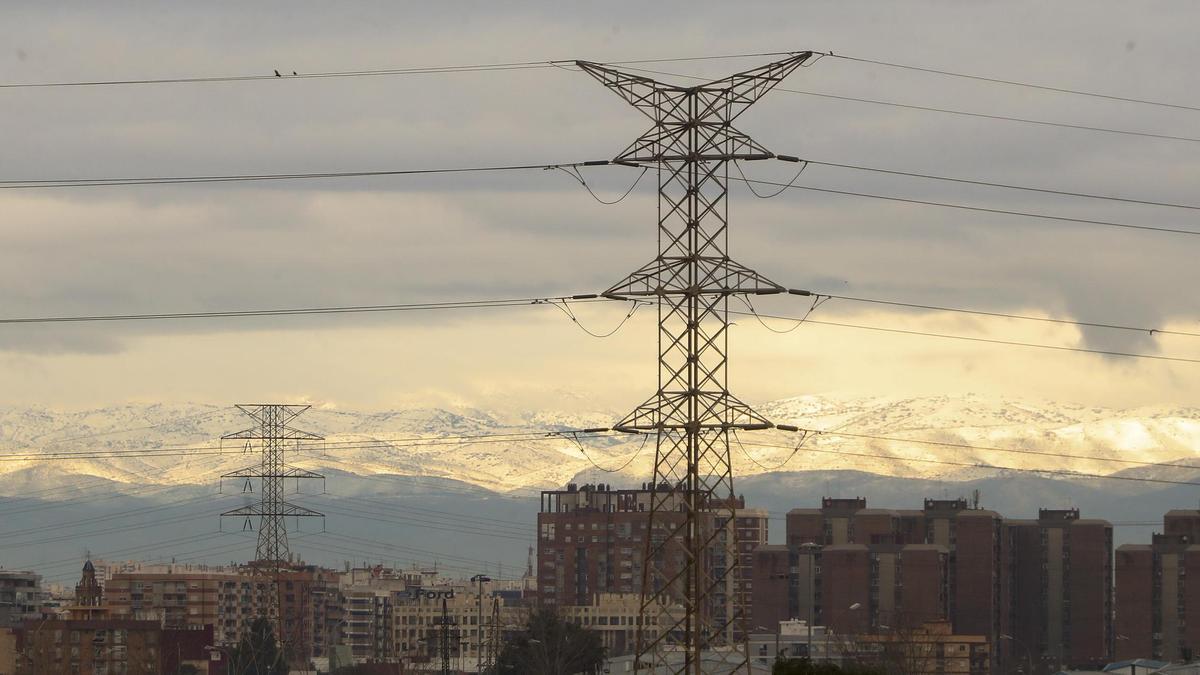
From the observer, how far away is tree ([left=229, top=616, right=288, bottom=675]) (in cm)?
15300

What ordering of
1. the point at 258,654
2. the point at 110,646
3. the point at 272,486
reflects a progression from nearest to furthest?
the point at 272,486
the point at 258,654
the point at 110,646

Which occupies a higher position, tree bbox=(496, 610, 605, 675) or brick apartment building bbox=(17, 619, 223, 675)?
tree bbox=(496, 610, 605, 675)

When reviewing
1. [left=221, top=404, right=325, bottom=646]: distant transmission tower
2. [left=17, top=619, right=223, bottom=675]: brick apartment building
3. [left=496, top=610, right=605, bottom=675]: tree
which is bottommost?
[left=17, top=619, right=223, bottom=675]: brick apartment building

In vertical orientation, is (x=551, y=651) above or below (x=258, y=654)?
above

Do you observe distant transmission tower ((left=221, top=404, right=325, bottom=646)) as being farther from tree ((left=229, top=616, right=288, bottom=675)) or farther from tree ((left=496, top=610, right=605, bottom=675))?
tree ((left=496, top=610, right=605, bottom=675))

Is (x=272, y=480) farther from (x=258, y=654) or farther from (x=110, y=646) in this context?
(x=110, y=646)

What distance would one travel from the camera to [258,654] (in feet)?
529

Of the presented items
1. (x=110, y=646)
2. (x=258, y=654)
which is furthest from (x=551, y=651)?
(x=110, y=646)

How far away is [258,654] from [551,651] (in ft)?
105

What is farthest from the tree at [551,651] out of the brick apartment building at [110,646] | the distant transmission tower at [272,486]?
the brick apartment building at [110,646]

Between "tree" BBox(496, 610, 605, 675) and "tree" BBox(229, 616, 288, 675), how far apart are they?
58.9ft

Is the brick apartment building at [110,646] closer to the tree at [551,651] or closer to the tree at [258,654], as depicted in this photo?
the tree at [258,654]

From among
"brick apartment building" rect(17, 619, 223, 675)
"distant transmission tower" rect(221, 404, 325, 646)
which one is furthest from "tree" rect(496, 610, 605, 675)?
"brick apartment building" rect(17, 619, 223, 675)

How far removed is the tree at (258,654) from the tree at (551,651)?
1796 centimetres
